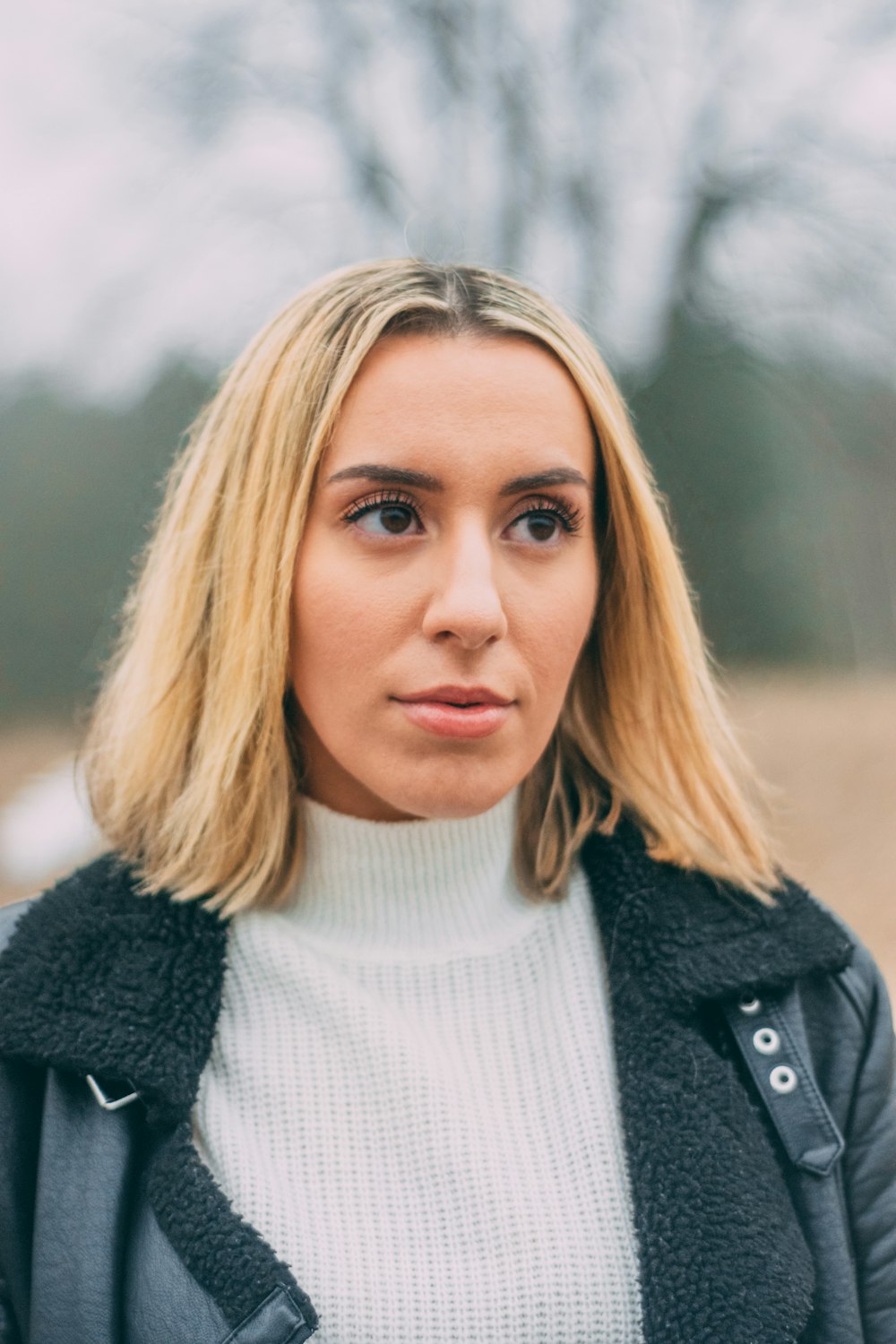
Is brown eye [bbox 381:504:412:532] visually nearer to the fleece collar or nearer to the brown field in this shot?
the fleece collar

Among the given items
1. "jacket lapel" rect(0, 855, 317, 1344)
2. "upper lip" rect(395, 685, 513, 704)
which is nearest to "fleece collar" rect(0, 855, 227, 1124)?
"jacket lapel" rect(0, 855, 317, 1344)

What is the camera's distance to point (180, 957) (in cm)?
128

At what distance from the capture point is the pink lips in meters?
1.21

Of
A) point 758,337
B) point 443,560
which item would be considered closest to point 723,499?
point 758,337

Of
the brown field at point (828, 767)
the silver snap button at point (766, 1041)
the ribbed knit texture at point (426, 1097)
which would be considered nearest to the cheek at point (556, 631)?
the ribbed knit texture at point (426, 1097)

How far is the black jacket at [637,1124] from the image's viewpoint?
1109 millimetres

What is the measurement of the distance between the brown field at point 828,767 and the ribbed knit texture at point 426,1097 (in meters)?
3.37

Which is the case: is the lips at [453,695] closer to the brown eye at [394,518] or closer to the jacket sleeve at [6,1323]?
the brown eye at [394,518]

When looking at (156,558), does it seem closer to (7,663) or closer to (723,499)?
(7,663)

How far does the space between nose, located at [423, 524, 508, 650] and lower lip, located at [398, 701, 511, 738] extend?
7cm

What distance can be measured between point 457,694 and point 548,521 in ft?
0.81

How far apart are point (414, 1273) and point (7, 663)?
4.39 metres

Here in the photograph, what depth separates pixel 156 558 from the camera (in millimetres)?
1597

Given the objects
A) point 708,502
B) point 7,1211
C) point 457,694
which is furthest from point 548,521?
point 708,502
